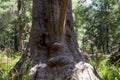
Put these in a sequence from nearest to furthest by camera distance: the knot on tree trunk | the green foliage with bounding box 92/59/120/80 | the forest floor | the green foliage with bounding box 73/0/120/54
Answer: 1. the forest floor
2. the green foliage with bounding box 92/59/120/80
3. the knot on tree trunk
4. the green foliage with bounding box 73/0/120/54

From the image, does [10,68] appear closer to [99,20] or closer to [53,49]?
[53,49]

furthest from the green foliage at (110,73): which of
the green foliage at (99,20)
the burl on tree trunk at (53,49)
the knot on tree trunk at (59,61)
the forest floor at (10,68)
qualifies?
the green foliage at (99,20)

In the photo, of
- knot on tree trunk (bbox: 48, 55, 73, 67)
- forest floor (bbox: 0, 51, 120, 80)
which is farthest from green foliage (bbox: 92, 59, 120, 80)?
knot on tree trunk (bbox: 48, 55, 73, 67)

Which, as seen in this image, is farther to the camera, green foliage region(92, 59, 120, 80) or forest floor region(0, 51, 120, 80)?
green foliage region(92, 59, 120, 80)

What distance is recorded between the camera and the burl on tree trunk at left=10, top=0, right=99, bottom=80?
4.14 metres

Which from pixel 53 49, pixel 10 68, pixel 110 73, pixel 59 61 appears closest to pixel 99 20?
pixel 10 68

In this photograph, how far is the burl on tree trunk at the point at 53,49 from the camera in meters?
4.14

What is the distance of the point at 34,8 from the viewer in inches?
198

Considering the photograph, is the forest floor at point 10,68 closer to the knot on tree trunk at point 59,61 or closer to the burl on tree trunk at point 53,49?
the burl on tree trunk at point 53,49

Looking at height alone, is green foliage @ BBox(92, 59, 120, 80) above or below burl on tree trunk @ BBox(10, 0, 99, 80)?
below

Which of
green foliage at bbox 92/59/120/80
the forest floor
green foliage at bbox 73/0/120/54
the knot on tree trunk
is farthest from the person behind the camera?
green foliage at bbox 73/0/120/54

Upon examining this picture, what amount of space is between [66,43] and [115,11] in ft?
97.1

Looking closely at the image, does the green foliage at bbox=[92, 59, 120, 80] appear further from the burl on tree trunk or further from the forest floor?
the burl on tree trunk

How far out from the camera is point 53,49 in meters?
4.52
